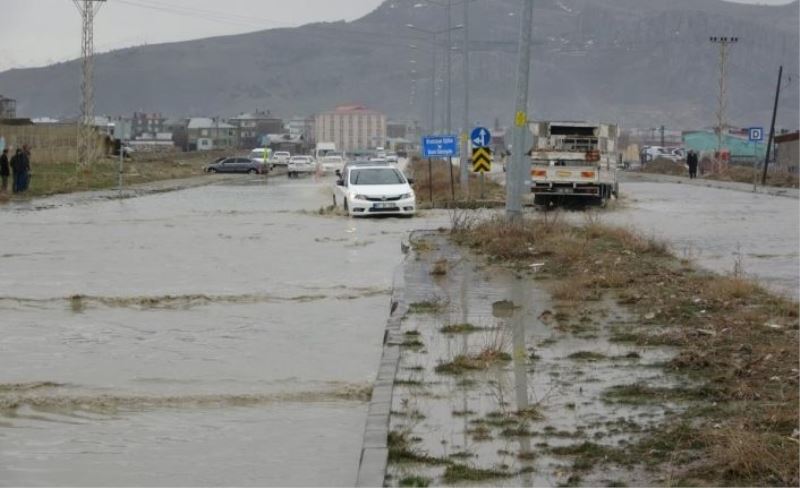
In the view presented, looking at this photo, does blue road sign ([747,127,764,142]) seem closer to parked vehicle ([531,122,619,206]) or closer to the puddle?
parked vehicle ([531,122,619,206])

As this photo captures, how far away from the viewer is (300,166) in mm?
90625

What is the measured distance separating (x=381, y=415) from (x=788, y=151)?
101611mm

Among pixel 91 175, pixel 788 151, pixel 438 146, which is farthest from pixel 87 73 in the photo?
pixel 788 151

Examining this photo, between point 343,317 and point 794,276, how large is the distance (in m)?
7.26

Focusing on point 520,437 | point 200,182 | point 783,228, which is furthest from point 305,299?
point 200,182

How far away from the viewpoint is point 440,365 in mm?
11922

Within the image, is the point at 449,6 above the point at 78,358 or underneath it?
above

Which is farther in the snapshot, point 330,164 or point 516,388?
point 330,164

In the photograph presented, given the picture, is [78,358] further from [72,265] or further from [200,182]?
[200,182]

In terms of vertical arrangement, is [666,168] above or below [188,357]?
below

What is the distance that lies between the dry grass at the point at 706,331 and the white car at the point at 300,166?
2564 inches

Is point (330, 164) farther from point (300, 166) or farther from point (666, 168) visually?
point (666, 168)

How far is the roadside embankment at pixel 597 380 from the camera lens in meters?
8.21

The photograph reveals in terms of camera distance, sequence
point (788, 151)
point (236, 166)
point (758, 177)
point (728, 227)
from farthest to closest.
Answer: point (788, 151), point (236, 166), point (758, 177), point (728, 227)
